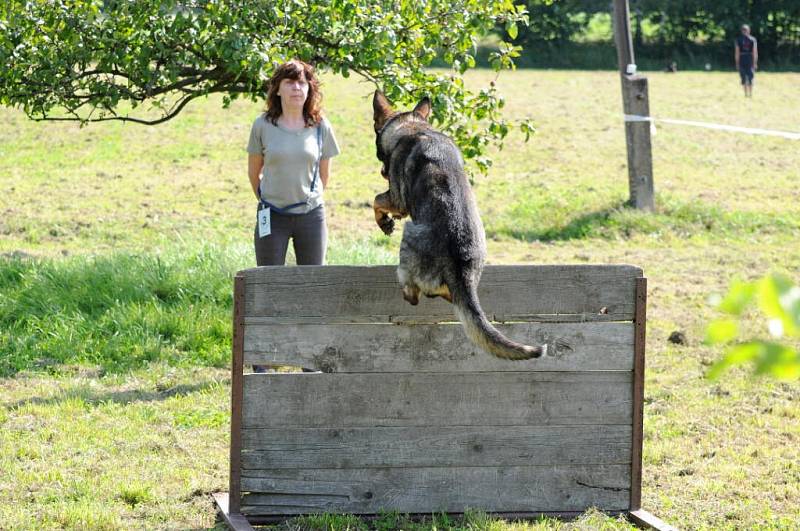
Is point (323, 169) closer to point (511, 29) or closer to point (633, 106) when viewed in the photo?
point (511, 29)

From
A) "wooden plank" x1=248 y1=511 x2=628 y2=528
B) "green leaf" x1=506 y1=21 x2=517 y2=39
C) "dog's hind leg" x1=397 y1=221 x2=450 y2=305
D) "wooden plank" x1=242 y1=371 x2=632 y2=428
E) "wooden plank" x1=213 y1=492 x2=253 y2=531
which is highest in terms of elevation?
"green leaf" x1=506 y1=21 x2=517 y2=39

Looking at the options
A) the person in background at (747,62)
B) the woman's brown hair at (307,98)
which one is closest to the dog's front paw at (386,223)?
the woman's brown hair at (307,98)

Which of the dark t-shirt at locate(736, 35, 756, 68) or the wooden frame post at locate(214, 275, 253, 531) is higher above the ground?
the dark t-shirt at locate(736, 35, 756, 68)

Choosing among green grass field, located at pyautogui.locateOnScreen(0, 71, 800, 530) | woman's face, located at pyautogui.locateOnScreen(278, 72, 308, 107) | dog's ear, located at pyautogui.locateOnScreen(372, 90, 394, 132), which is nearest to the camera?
dog's ear, located at pyautogui.locateOnScreen(372, 90, 394, 132)

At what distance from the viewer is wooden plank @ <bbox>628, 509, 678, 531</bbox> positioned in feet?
14.7

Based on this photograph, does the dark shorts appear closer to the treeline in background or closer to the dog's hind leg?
the treeline in background

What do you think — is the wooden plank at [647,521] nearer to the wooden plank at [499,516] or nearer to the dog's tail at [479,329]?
the wooden plank at [499,516]

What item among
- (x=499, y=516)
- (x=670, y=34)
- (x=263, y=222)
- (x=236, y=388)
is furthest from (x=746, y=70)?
(x=236, y=388)

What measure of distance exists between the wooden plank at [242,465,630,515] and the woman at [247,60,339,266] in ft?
6.14

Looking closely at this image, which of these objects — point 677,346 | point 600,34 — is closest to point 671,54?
point 600,34

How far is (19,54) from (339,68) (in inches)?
103

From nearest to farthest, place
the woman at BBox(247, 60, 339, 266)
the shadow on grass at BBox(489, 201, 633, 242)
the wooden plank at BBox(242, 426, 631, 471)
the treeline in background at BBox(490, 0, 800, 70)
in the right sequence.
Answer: the wooden plank at BBox(242, 426, 631, 471)
the woman at BBox(247, 60, 339, 266)
the shadow on grass at BBox(489, 201, 633, 242)
the treeline in background at BBox(490, 0, 800, 70)

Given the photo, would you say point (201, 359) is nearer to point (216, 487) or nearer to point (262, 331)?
point (216, 487)

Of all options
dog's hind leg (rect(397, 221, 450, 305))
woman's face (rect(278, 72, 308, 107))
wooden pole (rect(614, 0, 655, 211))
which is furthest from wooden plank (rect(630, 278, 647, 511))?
wooden pole (rect(614, 0, 655, 211))
